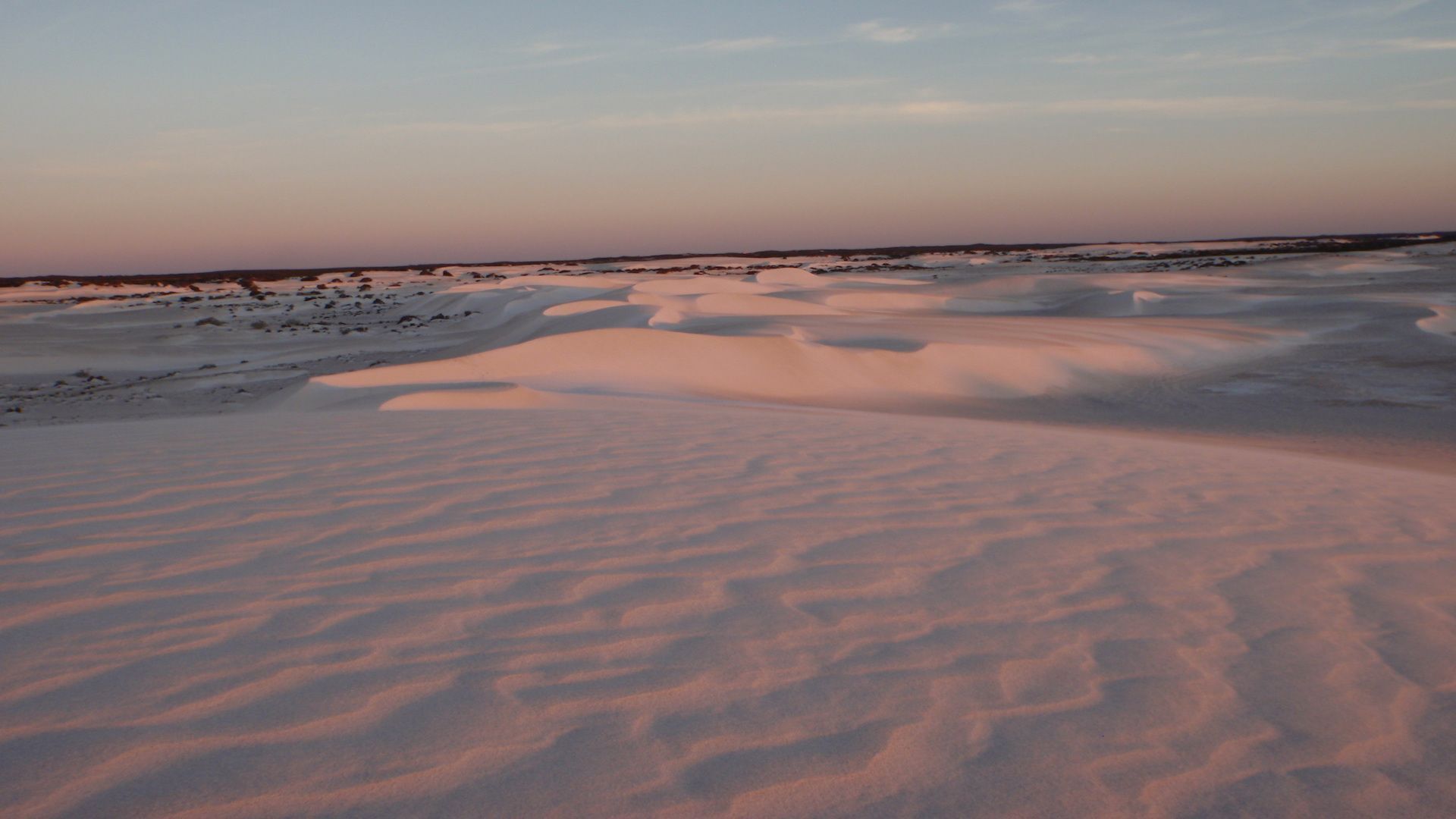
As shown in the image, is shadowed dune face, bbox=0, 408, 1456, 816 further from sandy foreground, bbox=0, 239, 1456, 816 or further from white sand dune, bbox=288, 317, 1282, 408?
white sand dune, bbox=288, 317, 1282, 408

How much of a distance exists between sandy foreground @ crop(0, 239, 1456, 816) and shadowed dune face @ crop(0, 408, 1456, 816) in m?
0.01

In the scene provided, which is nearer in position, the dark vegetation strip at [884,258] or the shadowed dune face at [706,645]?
the shadowed dune face at [706,645]

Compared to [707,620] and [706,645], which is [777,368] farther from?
[706,645]

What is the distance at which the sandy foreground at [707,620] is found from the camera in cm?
199

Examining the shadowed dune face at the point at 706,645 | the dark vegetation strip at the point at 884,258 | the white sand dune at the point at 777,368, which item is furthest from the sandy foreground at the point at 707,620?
the dark vegetation strip at the point at 884,258

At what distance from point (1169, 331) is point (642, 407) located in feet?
36.7

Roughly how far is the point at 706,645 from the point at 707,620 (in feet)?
0.58

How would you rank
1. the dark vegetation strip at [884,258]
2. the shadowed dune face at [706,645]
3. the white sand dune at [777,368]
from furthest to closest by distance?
the dark vegetation strip at [884,258]
the white sand dune at [777,368]
the shadowed dune face at [706,645]

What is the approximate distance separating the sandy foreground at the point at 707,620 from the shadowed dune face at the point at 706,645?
1 cm

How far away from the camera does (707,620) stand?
9.09 ft

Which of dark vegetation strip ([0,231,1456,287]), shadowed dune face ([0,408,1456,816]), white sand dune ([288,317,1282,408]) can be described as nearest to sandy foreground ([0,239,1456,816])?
shadowed dune face ([0,408,1456,816])

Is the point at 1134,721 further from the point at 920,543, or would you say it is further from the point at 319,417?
the point at 319,417

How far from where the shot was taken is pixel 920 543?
3.61 metres

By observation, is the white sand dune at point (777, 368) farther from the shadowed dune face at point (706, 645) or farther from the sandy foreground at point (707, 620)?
the shadowed dune face at point (706, 645)
